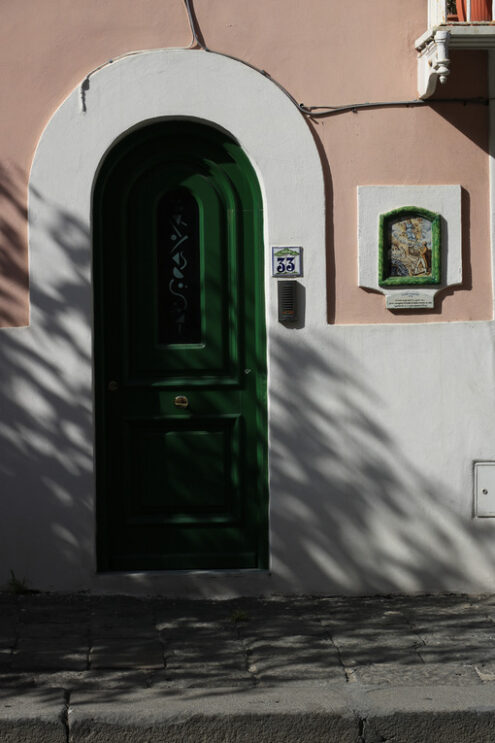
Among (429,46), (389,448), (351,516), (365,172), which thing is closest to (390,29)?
(429,46)

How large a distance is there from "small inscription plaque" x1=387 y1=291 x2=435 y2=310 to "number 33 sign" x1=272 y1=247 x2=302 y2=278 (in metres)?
0.60

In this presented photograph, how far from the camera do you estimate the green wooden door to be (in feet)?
22.7

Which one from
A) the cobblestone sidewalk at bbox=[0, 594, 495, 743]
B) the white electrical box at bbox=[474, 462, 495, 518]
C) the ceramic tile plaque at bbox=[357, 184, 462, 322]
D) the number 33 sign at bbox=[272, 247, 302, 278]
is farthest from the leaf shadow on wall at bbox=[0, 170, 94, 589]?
the white electrical box at bbox=[474, 462, 495, 518]

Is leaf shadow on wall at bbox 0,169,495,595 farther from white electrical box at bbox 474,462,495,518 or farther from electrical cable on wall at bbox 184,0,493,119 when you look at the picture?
electrical cable on wall at bbox 184,0,493,119

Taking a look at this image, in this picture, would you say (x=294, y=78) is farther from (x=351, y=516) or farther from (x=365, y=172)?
(x=351, y=516)

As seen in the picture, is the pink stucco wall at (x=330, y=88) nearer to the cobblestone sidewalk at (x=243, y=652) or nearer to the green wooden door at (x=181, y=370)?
the green wooden door at (x=181, y=370)

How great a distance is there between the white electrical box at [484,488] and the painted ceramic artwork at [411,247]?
3.83 ft

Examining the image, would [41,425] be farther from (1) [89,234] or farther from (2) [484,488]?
(2) [484,488]

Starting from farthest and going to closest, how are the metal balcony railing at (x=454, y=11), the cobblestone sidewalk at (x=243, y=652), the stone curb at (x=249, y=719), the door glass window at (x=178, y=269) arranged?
the door glass window at (x=178, y=269), the metal balcony railing at (x=454, y=11), the cobblestone sidewalk at (x=243, y=652), the stone curb at (x=249, y=719)

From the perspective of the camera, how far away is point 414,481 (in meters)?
6.92

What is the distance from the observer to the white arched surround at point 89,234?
6.77 m

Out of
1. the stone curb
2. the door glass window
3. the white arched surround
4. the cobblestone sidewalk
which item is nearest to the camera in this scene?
the stone curb

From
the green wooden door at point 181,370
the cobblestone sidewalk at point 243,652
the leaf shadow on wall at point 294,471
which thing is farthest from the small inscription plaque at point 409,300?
the cobblestone sidewalk at point 243,652

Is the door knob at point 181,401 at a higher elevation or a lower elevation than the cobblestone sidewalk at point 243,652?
higher
